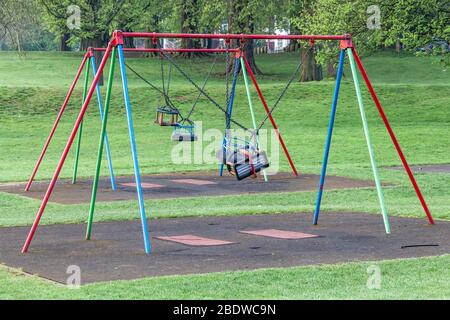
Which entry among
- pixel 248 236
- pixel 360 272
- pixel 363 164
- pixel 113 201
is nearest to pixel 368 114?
pixel 363 164

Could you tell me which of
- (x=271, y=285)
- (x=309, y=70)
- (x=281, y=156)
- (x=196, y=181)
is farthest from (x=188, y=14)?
(x=271, y=285)

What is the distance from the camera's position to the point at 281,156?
26922 mm

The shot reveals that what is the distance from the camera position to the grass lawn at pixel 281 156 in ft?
31.1

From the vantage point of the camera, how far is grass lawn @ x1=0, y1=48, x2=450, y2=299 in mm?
9469

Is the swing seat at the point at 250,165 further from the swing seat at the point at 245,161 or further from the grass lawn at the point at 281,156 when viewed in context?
the grass lawn at the point at 281,156

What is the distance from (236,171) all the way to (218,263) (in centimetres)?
411

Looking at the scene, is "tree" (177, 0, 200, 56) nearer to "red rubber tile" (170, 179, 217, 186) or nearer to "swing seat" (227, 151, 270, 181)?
"red rubber tile" (170, 179, 217, 186)

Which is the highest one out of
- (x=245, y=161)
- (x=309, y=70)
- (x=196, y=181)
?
(x=245, y=161)

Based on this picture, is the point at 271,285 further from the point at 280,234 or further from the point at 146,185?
the point at 146,185

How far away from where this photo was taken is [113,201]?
17.6 meters

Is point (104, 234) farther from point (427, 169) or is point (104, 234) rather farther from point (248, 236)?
point (427, 169)

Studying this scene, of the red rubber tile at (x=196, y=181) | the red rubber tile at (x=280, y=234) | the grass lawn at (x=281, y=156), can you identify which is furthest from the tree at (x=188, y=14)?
the red rubber tile at (x=280, y=234)

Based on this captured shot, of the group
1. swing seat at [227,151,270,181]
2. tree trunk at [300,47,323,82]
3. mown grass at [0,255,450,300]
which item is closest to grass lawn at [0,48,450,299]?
mown grass at [0,255,450,300]

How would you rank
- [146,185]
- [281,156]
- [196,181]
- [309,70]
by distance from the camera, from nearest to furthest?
1. [146,185]
2. [196,181]
3. [281,156]
4. [309,70]
